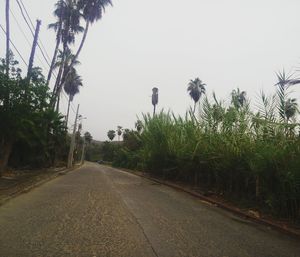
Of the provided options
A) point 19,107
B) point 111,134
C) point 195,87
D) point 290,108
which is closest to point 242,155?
point 290,108

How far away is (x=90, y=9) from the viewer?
33844 millimetres

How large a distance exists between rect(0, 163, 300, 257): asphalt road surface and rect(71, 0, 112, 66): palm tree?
25.8 m

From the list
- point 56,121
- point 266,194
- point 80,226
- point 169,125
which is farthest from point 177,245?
point 56,121

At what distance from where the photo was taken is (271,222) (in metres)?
9.27

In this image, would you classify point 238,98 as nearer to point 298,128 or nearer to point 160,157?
point 298,128

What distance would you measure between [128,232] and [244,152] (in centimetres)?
622

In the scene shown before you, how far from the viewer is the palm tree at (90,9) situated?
33812 millimetres

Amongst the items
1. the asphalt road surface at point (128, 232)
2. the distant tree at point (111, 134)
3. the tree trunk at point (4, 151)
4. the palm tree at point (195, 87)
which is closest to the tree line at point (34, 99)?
the tree trunk at point (4, 151)

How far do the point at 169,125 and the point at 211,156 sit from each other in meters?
8.76

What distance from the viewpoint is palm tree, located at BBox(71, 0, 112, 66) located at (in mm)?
33812

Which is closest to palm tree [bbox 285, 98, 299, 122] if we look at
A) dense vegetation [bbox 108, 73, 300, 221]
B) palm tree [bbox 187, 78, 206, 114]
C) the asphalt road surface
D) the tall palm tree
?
dense vegetation [bbox 108, 73, 300, 221]

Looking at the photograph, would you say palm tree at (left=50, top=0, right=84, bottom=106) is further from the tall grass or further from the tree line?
the tall grass

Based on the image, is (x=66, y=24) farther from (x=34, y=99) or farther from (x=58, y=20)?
(x=34, y=99)

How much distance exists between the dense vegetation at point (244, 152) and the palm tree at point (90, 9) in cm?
1727
